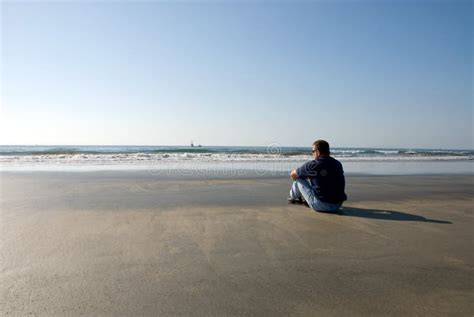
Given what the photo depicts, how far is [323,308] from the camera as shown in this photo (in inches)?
84.7

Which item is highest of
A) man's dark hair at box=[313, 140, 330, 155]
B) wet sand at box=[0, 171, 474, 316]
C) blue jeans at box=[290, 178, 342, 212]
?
man's dark hair at box=[313, 140, 330, 155]

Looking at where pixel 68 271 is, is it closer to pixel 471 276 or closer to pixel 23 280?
pixel 23 280

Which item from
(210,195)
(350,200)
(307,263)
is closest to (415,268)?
(307,263)

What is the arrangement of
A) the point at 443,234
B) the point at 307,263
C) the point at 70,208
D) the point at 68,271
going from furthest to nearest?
the point at 70,208 → the point at 443,234 → the point at 307,263 → the point at 68,271

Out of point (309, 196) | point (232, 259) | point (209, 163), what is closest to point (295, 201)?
point (309, 196)

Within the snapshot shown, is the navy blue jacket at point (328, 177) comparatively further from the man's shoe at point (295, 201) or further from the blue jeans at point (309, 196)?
the man's shoe at point (295, 201)

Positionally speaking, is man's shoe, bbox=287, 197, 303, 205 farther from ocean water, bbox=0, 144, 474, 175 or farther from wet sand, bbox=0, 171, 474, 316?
ocean water, bbox=0, 144, 474, 175

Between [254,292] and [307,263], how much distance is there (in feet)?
2.55

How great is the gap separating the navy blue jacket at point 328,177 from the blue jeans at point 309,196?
80mm

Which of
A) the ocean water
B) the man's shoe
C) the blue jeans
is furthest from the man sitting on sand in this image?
the ocean water

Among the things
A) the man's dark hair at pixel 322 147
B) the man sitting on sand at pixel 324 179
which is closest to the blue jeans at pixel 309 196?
the man sitting on sand at pixel 324 179

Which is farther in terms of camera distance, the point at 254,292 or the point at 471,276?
the point at 471,276

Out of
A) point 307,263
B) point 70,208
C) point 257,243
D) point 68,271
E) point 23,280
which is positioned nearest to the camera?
point 23,280

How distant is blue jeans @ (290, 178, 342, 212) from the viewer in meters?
5.14
